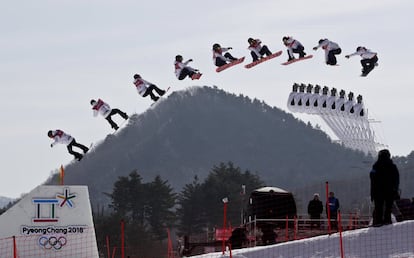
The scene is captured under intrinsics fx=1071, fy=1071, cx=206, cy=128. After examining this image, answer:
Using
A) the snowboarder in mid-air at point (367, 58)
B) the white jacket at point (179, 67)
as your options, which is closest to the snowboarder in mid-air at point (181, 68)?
the white jacket at point (179, 67)

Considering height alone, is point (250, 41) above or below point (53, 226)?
above

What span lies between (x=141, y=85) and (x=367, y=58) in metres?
10.5

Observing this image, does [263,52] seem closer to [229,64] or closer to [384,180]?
[229,64]

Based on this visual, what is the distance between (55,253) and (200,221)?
66956 mm

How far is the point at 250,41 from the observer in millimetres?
41250

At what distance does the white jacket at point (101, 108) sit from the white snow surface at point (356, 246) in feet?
39.5

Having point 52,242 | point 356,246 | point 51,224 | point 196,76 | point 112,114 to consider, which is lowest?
point 356,246

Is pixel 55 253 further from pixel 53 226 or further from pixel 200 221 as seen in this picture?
pixel 200 221

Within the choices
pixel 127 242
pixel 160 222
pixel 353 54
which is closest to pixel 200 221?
pixel 160 222

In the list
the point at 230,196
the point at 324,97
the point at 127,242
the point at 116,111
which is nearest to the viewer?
the point at 116,111

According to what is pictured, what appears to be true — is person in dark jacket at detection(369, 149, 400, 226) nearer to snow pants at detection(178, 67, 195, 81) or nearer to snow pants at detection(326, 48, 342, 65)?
snow pants at detection(178, 67, 195, 81)

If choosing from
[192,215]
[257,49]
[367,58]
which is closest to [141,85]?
[257,49]

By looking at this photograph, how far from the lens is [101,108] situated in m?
36.2

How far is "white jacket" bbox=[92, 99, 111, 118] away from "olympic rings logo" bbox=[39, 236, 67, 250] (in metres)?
11.8
